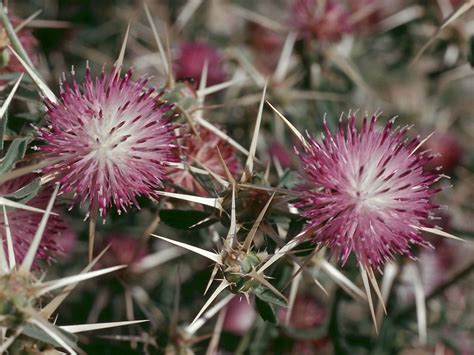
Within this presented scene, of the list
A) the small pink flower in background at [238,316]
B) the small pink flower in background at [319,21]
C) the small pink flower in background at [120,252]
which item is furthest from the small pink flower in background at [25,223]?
the small pink flower in background at [319,21]

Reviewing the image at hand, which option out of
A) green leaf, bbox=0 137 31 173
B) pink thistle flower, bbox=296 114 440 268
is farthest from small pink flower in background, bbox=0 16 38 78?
pink thistle flower, bbox=296 114 440 268

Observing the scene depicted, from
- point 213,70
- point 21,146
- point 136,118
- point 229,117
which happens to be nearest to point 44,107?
point 21,146

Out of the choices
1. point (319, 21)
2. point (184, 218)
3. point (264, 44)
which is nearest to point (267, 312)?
point (184, 218)

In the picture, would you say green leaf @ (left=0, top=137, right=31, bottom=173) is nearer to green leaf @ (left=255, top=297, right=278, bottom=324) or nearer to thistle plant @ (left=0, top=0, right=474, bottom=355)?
thistle plant @ (left=0, top=0, right=474, bottom=355)

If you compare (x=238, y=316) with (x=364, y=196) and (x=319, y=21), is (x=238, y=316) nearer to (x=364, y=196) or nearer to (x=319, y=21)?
(x=319, y=21)

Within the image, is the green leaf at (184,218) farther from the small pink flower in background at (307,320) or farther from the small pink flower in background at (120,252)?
the small pink flower in background at (307,320)

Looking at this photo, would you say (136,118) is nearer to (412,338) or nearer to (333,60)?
(333,60)
